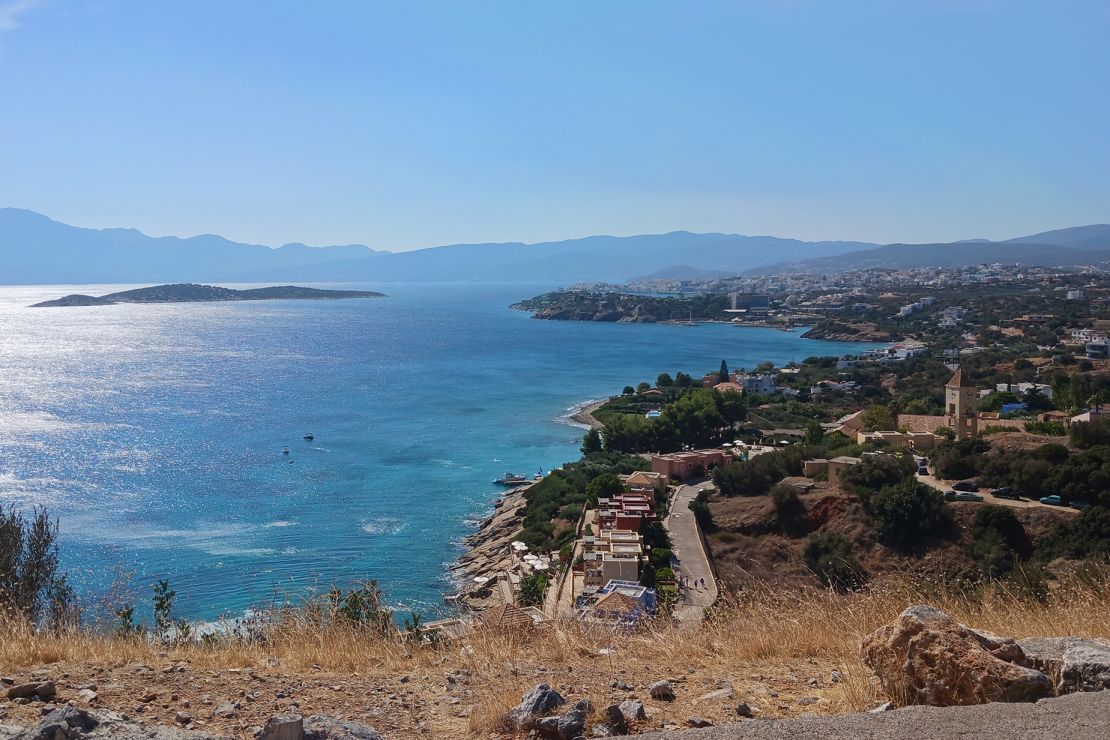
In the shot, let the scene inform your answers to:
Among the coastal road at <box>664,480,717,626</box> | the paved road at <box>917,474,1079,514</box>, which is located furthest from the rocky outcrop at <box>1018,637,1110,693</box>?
the paved road at <box>917,474,1079,514</box>

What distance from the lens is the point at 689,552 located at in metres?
15.9

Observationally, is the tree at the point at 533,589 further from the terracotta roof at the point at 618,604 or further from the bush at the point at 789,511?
the terracotta roof at the point at 618,604

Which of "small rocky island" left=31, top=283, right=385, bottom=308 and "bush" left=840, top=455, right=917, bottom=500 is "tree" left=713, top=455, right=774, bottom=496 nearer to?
"bush" left=840, top=455, right=917, bottom=500

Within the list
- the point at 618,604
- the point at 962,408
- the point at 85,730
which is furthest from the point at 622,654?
the point at 962,408

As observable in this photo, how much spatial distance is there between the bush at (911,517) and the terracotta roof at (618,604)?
10228 mm

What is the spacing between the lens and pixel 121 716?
8.20 ft

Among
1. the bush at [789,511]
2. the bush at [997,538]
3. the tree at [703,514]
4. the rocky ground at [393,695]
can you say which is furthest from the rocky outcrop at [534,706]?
the tree at [703,514]

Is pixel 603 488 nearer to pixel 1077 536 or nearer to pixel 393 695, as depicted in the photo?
pixel 1077 536

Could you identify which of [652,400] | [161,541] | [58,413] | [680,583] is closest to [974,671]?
[680,583]

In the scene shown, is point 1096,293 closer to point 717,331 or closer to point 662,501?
point 717,331

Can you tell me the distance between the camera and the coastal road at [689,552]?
12805 mm

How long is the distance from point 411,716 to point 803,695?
1351 mm

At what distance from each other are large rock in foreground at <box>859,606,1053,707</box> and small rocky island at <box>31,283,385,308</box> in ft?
390

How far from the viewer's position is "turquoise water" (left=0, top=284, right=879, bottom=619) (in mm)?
18375
